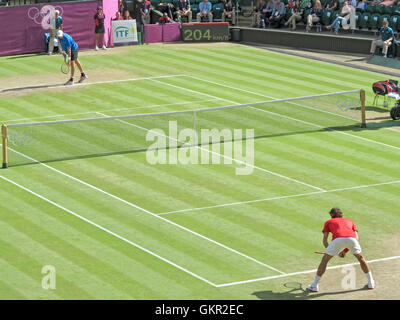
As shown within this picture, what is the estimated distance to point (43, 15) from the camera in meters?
46.9

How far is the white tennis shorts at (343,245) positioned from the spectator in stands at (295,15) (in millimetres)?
33506

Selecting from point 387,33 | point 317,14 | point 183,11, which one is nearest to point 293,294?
point 387,33

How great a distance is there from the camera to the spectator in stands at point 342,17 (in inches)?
1945

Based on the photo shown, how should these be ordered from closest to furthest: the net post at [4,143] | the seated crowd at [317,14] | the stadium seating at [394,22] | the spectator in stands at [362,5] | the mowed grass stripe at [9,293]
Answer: the mowed grass stripe at [9,293]
the net post at [4,143]
the stadium seating at [394,22]
the seated crowd at [317,14]
the spectator in stands at [362,5]

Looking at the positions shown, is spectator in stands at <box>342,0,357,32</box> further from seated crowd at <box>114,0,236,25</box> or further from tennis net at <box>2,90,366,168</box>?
tennis net at <box>2,90,366,168</box>

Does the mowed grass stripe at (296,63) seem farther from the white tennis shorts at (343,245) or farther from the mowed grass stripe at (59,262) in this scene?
the white tennis shorts at (343,245)

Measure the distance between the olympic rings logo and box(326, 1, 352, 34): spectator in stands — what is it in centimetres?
1462

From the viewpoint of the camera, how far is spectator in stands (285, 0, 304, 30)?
5166cm

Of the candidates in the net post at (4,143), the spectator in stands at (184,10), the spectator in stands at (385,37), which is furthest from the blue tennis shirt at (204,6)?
the net post at (4,143)

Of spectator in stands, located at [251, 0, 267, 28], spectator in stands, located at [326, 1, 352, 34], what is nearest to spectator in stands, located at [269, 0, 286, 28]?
spectator in stands, located at [251, 0, 267, 28]

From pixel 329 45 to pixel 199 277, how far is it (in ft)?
102
